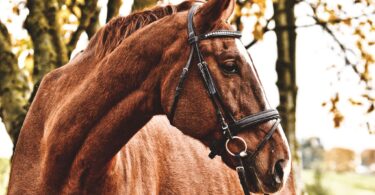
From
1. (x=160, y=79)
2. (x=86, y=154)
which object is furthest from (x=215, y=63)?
(x=86, y=154)

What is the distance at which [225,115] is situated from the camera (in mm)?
3135

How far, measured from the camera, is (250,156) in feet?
10.1

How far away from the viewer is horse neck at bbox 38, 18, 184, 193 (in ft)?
10.9

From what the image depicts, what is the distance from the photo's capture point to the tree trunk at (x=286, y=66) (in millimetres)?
8500

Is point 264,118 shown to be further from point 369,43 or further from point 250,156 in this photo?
point 369,43

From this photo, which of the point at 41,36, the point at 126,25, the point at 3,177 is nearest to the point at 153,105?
the point at 126,25

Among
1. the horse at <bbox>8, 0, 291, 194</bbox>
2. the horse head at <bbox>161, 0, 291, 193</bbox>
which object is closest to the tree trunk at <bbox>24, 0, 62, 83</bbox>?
the horse at <bbox>8, 0, 291, 194</bbox>

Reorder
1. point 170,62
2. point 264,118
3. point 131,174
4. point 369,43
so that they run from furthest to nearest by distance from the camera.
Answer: point 369,43 < point 131,174 < point 170,62 < point 264,118

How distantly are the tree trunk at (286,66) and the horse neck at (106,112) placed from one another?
5311 millimetres

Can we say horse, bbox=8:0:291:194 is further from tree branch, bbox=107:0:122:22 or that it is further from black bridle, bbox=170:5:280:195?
tree branch, bbox=107:0:122:22

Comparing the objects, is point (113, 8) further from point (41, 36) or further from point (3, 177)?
point (3, 177)

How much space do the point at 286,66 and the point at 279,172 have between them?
19.8ft

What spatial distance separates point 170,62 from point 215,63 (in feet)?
0.94

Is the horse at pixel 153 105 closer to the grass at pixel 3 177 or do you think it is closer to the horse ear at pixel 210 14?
the horse ear at pixel 210 14
